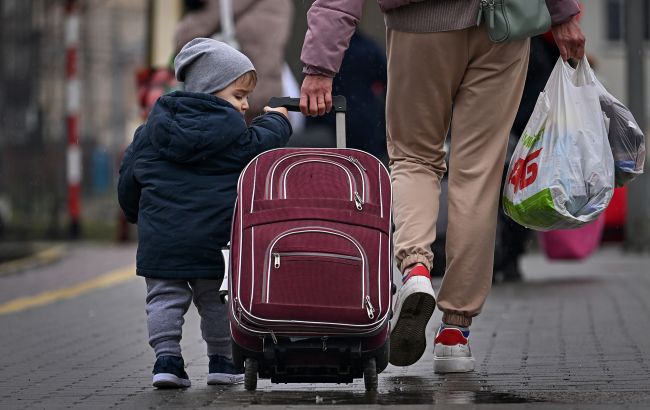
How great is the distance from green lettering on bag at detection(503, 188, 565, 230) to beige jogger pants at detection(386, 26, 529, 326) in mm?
132

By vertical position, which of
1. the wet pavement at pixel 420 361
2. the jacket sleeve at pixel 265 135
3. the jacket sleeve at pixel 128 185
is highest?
the jacket sleeve at pixel 265 135

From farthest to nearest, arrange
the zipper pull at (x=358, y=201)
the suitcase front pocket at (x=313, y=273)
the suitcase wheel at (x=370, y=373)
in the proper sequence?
the suitcase wheel at (x=370, y=373) < the zipper pull at (x=358, y=201) < the suitcase front pocket at (x=313, y=273)

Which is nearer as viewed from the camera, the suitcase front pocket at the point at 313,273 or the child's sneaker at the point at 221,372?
the suitcase front pocket at the point at 313,273

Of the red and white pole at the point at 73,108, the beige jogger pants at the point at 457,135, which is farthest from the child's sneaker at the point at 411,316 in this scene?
the red and white pole at the point at 73,108

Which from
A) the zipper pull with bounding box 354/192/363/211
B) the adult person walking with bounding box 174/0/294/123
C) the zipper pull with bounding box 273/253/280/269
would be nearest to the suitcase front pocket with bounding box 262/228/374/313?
the zipper pull with bounding box 273/253/280/269

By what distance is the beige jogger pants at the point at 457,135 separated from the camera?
203 inches

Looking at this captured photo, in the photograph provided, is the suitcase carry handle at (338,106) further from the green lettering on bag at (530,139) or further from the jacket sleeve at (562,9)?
the jacket sleeve at (562,9)

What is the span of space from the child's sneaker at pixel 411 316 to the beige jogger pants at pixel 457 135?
0.23m

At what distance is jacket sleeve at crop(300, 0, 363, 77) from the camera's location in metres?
5.01

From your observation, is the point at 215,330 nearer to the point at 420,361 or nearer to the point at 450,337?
the point at 450,337

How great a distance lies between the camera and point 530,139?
5.22 m

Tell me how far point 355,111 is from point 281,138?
12.8 feet

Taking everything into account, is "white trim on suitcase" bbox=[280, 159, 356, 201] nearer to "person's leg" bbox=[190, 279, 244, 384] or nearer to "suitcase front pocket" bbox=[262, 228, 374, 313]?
"suitcase front pocket" bbox=[262, 228, 374, 313]

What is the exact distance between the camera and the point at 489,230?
5.23 meters
